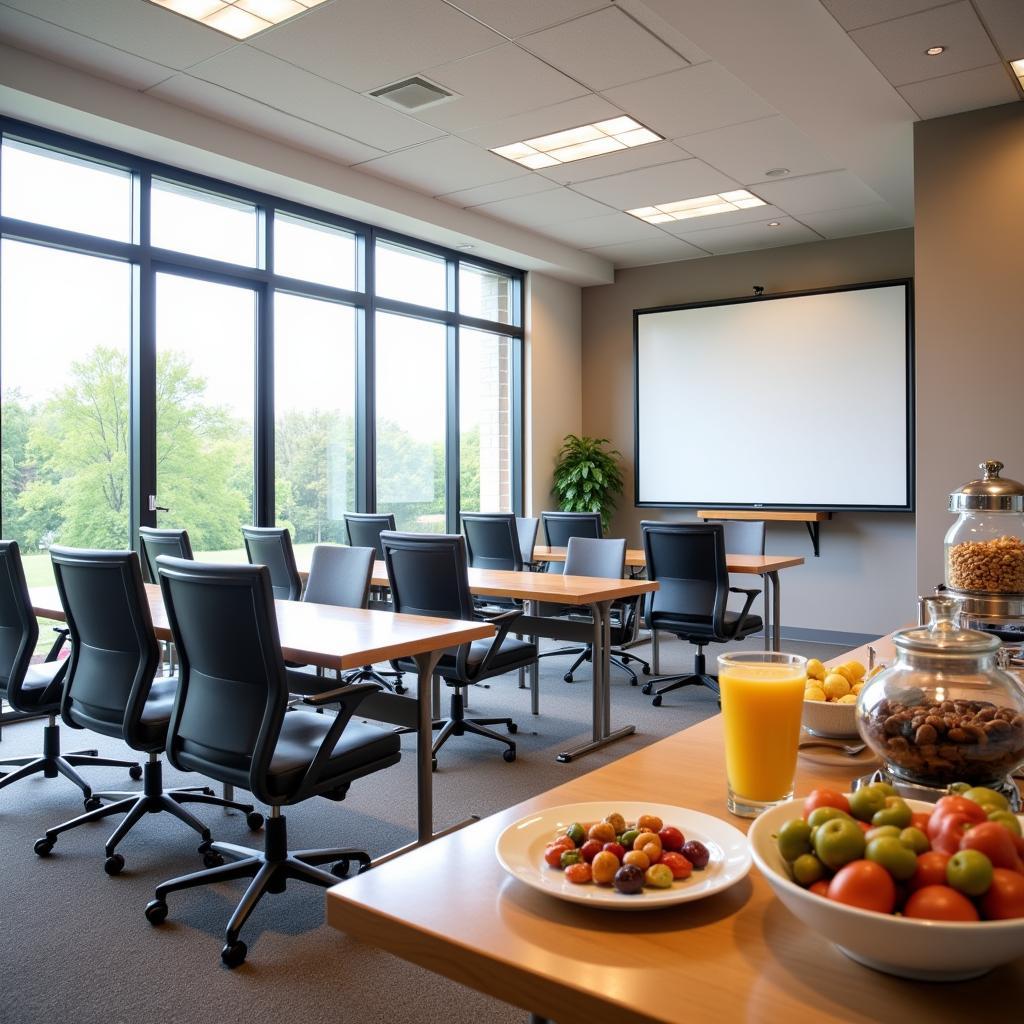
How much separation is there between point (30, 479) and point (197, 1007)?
3.45 m

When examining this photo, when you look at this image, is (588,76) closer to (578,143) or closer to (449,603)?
(578,143)

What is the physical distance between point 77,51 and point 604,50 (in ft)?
7.75

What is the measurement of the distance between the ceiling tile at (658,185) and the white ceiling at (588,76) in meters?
0.02

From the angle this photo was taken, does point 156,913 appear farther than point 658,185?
No

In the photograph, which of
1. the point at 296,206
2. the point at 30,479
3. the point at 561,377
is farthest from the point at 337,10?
the point at 561,377

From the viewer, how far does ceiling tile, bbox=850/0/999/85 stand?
150 inches

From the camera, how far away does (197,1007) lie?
2.02 meters

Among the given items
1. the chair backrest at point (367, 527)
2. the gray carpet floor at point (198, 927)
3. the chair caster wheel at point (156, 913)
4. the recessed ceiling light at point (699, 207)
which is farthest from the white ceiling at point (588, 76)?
the chair caster wheel at point (156, 913)

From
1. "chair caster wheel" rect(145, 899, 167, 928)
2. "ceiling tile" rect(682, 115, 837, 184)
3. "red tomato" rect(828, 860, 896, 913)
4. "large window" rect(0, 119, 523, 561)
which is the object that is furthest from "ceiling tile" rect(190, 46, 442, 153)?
"red tomato" rect(828, 860, 896, 913)

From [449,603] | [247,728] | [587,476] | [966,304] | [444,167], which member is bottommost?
[247,728]

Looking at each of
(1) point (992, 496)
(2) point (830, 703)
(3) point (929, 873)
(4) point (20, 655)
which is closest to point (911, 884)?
(3) point (929, 873)

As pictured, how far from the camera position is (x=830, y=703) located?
1328 millimetres

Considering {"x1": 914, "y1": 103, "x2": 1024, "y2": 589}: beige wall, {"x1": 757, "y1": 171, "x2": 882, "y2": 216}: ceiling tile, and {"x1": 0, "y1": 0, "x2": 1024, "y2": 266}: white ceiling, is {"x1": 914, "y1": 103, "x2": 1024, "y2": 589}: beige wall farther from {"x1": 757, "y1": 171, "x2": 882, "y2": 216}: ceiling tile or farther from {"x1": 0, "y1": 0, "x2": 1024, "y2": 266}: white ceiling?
{"x1": 757, "y1": 171, "x2": 882, "y2": 216}: ceiling tile

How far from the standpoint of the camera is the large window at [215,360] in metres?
4.74
